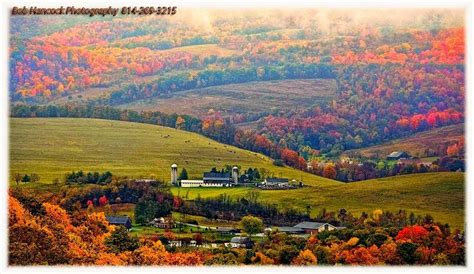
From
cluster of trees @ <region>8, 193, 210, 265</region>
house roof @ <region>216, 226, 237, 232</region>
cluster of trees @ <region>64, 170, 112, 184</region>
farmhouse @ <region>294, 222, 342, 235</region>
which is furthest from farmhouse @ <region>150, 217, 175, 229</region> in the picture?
farmhouse @ <region>294, 222, 342, 235</region>

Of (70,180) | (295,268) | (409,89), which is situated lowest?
(295,268)

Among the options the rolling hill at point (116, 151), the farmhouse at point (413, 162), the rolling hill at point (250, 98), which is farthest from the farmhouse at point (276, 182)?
the farmhouse at point (413, 162)

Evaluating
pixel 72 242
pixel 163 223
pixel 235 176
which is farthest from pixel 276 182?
pixel 72 242

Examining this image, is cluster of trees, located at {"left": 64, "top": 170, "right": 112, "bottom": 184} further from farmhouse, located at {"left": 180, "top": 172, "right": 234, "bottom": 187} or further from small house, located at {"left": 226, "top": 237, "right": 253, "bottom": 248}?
small house, located at {"left": 226, "top": 237, "right": 253, "bottom": 248}

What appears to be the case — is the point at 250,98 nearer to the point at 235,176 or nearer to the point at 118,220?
the point at 235,176

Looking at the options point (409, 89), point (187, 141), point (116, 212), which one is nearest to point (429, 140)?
point (409, 89)

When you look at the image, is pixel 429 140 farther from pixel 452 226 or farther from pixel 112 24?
pixel 112 24
